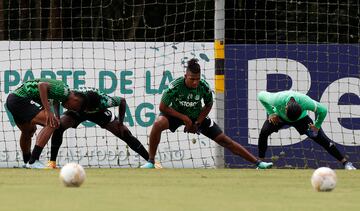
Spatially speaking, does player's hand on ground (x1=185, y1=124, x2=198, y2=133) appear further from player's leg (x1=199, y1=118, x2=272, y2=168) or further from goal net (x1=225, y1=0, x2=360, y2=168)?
goal net (x1=225, y1=0, x2=360, y2=168)

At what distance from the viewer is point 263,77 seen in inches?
Answer: 723

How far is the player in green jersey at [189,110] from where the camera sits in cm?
1596

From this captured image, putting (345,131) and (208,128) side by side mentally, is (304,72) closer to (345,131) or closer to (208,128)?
(345,131)

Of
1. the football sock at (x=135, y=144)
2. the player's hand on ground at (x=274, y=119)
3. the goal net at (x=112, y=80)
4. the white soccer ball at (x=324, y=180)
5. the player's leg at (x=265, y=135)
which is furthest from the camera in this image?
the goal net at (x=112, y=80)

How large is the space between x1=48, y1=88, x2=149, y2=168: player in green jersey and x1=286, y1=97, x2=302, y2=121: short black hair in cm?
Answer: 228

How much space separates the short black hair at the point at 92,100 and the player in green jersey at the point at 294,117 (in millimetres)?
2591

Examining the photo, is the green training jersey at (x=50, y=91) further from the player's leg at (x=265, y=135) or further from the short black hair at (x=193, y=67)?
the player's leg at (x=265, y=135)

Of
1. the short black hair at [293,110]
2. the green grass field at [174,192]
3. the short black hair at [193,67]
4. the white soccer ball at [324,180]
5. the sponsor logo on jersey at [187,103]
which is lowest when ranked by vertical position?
the green grass field at [174,192]

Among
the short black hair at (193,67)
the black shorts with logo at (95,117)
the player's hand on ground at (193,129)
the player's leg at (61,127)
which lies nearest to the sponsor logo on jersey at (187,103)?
the player's hand on ground at (193,129)

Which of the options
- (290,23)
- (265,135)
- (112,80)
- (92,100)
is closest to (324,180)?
(92,100)

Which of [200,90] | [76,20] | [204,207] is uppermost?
[76,20]

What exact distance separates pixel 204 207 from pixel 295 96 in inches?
319

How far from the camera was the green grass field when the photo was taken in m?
8.78

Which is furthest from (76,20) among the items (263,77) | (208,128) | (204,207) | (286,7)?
(204,207)
